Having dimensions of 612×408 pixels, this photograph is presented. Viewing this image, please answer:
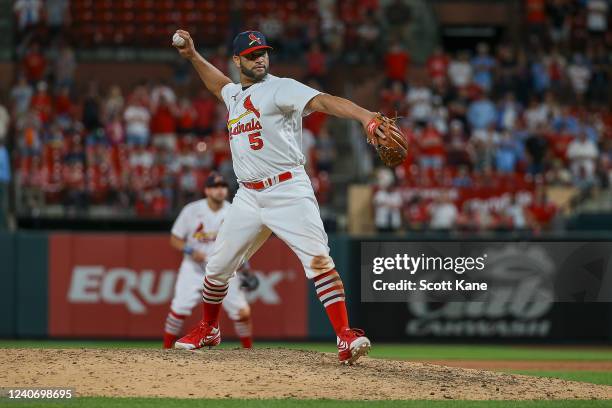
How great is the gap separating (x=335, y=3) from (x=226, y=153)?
21.1ft

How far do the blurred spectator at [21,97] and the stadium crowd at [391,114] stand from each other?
26mm

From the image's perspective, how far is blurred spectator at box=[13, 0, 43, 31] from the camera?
70.5ft

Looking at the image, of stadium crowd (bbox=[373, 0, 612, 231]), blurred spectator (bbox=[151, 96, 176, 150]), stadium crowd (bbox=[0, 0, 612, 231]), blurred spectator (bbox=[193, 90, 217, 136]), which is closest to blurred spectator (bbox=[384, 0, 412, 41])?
stadium crowd (bbox=[0, 0, 612, 231])

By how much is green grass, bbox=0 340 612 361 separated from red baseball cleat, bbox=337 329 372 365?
4913 mm

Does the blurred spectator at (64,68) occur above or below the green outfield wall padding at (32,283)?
above

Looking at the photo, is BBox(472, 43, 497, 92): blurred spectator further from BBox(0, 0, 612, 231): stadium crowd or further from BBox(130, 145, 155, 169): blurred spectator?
BBox(130, 145, 155, 169): blurred spectator

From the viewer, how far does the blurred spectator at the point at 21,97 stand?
1935 cm

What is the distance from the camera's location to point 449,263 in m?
14.6

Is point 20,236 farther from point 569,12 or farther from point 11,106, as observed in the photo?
point 569,12

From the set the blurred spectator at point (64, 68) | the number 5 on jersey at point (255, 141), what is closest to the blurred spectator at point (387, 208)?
the blurred spectator at point (64, 68)

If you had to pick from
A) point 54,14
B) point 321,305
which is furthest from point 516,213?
point 54,14

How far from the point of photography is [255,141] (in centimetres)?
755

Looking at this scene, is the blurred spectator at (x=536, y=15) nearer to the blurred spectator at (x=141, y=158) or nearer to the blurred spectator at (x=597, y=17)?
the blurred spectator at (x=597, y=17)

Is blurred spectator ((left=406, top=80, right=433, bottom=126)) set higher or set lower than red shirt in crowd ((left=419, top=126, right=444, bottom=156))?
higher
